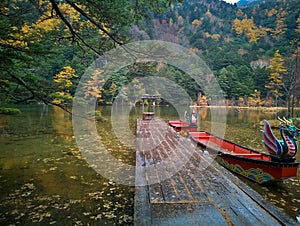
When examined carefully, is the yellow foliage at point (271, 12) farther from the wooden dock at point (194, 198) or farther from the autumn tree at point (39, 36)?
the wooden dock at point (194, 198)

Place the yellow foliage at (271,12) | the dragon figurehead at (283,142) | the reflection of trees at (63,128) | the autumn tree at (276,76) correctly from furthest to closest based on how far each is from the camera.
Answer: the yellow foliage at (271,12), the autumn tree at (276,76), the reflection of trees at (63,128), the dragon figurehead at (283,142)

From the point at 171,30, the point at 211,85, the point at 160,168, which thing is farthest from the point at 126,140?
the point at 171,30

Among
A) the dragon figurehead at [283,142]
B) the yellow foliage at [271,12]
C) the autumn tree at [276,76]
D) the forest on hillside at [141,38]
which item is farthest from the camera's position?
the yellow foliage at [271,12]

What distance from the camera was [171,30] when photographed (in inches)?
3061

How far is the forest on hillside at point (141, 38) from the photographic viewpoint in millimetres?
4211

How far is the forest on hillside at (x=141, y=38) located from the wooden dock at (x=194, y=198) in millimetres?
2330

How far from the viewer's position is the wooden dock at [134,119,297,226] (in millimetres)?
2562

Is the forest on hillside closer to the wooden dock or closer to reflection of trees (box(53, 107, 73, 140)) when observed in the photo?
reflection of trees (box(53, 107, 73, 140))

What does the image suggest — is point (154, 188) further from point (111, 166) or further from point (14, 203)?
point (111, 166)

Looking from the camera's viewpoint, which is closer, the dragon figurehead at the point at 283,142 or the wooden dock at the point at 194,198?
the wooden dock at the point at 194,198

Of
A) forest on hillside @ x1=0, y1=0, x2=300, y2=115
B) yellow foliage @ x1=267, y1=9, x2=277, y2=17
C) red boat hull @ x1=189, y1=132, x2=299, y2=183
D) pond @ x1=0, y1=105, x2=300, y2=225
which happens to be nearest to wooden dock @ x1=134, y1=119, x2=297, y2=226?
pond @ x1=0, y1=105, x2=300, y2=225

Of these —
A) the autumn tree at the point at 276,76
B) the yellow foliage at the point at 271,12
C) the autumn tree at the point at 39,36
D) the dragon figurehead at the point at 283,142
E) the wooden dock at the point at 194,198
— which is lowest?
the wooden dock at the point at 194,198

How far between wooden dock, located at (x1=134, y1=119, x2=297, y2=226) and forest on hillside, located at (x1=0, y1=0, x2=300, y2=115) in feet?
7.64

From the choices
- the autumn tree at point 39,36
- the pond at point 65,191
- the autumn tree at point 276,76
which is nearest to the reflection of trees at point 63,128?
the pond at point 65,191
